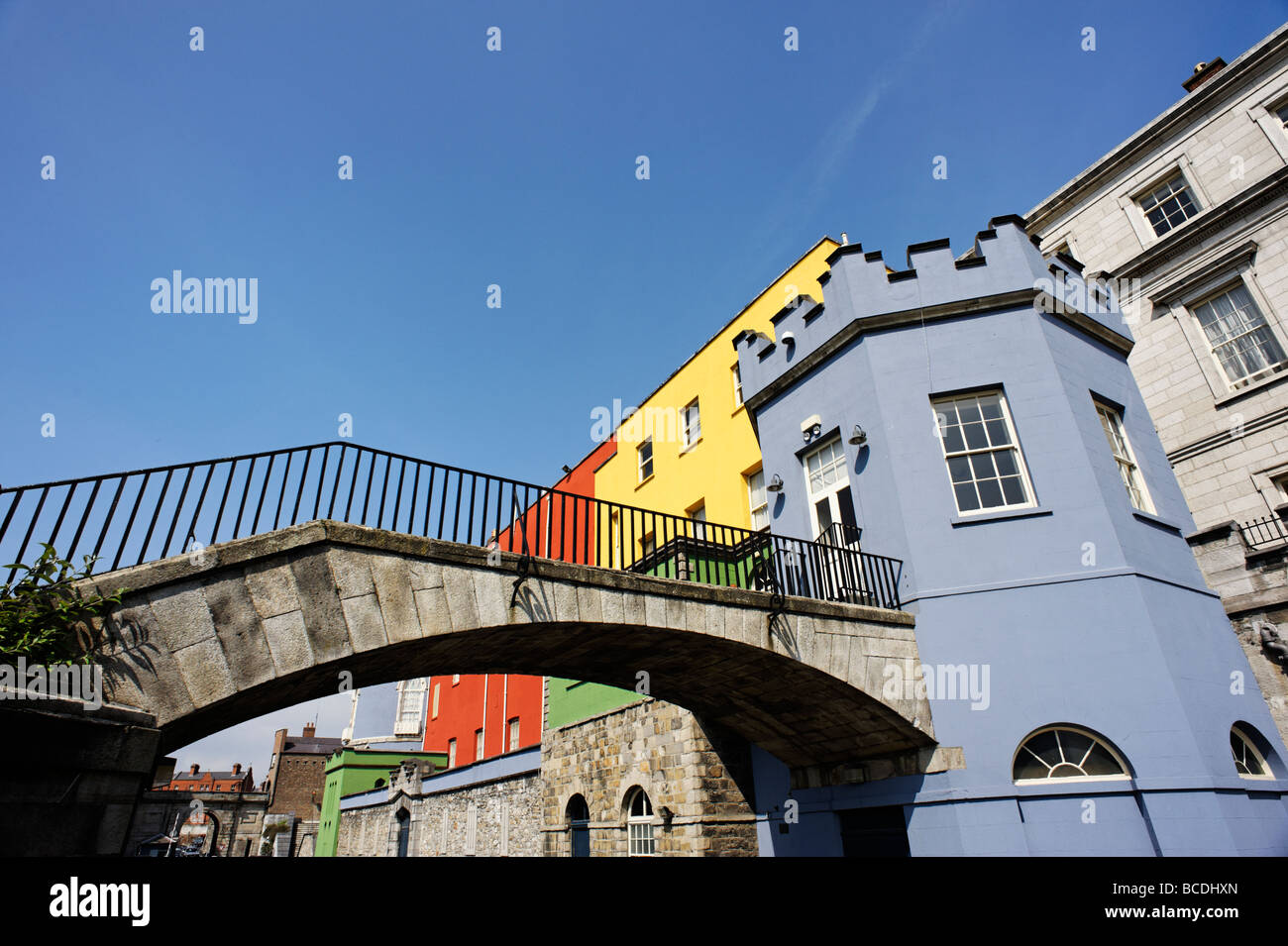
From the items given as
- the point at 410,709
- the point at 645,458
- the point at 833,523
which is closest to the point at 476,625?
the point at 833,523

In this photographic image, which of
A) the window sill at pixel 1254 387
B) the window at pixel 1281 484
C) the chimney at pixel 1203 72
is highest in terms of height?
the chimney at pixel 1203 72

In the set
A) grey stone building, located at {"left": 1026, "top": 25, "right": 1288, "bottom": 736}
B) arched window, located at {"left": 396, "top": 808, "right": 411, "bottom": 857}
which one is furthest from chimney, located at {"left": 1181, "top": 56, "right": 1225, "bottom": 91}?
arched window, located at {"left": 396, "top": 808, "right": 411, "bottom": 857}

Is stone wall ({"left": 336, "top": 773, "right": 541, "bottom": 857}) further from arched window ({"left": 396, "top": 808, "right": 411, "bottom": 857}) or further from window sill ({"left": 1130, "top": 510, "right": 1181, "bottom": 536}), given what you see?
window sill ({"left": 1130, "top": 510, "right": 1181, "bottom": 536})

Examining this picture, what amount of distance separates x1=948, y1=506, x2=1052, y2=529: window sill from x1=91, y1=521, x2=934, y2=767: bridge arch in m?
1.53

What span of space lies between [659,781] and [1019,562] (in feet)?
23.9

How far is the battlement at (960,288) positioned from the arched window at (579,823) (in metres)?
10.6

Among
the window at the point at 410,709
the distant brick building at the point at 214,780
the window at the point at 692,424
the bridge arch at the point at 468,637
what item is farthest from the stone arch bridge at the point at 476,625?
the distant brick building at the point at 214,780

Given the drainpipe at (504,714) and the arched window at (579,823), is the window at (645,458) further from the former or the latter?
the drainpipe at (504,714)

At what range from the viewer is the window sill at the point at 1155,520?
9.05 metres

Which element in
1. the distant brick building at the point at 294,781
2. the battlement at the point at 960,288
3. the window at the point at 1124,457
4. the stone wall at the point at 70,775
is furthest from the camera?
the distant brick building at the point at 294,781

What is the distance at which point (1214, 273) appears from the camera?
50.4 ft
